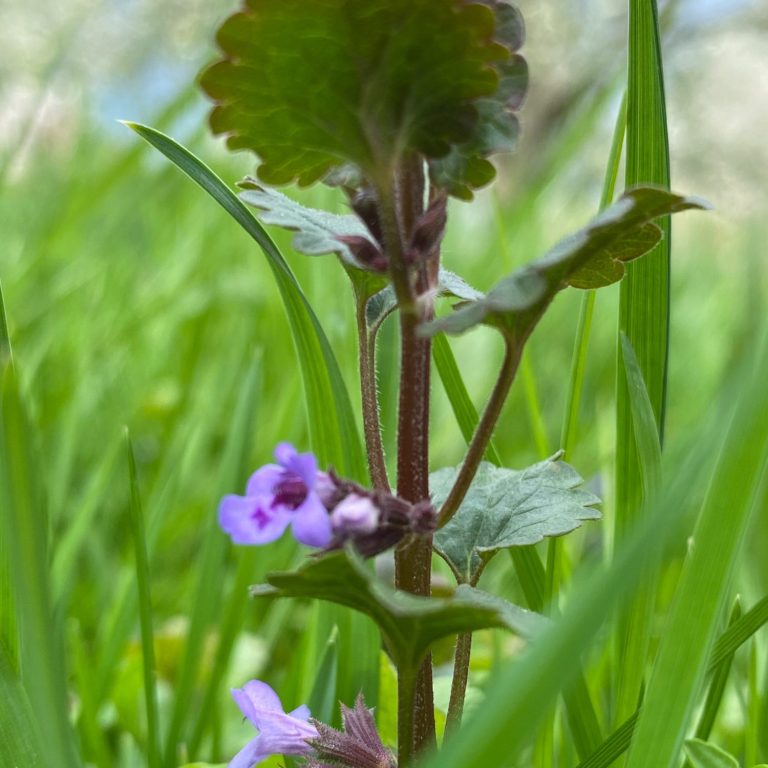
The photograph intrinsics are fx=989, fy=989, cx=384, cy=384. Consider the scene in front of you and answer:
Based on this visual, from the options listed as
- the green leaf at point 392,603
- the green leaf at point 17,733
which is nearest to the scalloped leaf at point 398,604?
the green leaf at point 392,603

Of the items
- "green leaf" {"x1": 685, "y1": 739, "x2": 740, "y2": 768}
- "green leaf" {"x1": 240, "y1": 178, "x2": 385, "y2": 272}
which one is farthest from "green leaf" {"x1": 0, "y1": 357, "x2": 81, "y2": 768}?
"green leaf" {"x1": 685, "y1": 739, "x2": 740, "y2": 768}

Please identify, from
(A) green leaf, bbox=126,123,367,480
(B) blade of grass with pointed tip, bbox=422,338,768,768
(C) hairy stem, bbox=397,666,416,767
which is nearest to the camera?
(B) blade of grass with pointed tip, bbox=422,338,768,768

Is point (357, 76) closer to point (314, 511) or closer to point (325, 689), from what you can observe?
point (314, 511)

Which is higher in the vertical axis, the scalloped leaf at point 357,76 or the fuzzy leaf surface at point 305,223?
the scalloped leaf at point 357,76

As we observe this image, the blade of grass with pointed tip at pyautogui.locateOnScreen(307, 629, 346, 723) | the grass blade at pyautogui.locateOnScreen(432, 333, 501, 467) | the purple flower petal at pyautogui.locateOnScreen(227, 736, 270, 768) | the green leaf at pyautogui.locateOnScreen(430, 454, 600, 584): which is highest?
the grass blade at pyautogui.locateOnScreen(432, 333, 501, 467)

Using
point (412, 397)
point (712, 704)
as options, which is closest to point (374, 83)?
point (412, 397)

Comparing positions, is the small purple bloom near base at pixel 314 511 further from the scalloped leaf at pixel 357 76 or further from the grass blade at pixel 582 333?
the grass blade at pixel 582 333

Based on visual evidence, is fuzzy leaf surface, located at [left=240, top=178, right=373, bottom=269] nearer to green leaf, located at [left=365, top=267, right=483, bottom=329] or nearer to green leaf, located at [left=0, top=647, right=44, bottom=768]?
green leaf, located at [left=365, top=267, right=483, bottom=329]
